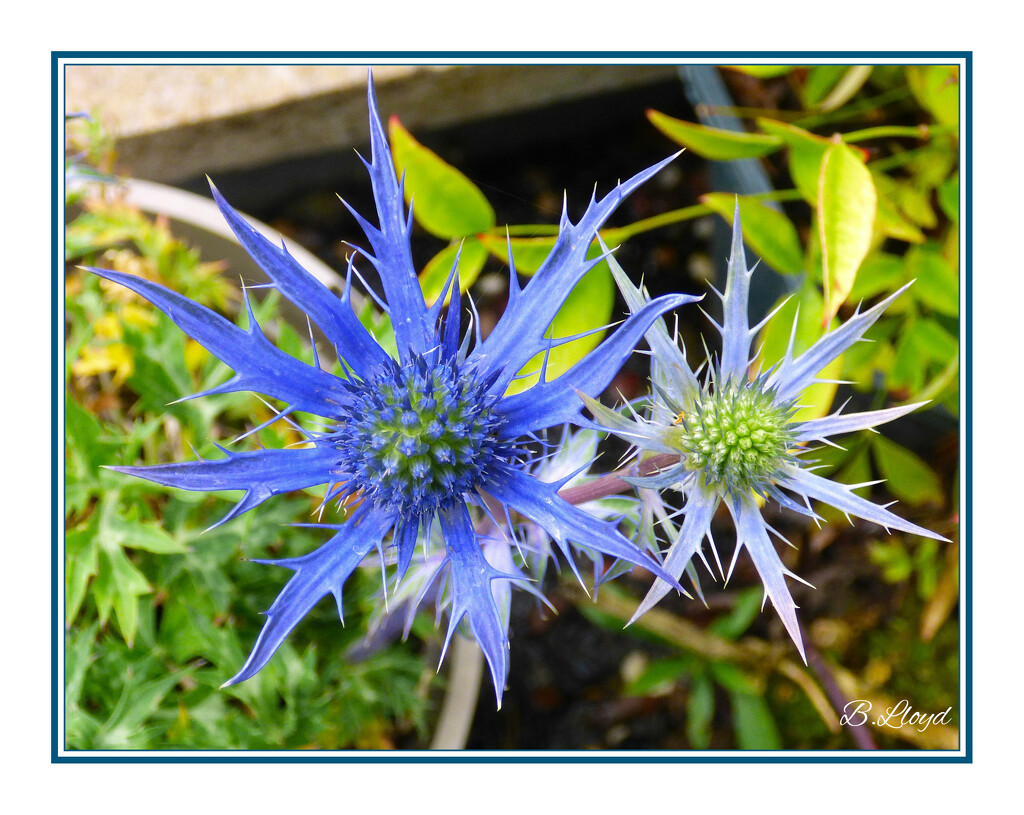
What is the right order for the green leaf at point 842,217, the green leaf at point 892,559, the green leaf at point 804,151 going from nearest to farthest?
the green leaf at point 842,217 < the green leaf at point 804,151 < the green leaf at point 892,559

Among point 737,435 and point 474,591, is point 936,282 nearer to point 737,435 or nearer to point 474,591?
point 737,435

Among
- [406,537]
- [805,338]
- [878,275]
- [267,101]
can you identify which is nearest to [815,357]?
[805,338]

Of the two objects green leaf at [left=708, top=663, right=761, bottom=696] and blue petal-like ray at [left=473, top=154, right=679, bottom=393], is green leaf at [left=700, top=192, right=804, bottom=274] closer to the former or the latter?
blue petal-like ray at [left=473, top=154, right=679, bottom=393]

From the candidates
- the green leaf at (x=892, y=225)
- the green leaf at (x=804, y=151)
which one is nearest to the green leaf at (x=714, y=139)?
the green leaf at (x=804, y=151)

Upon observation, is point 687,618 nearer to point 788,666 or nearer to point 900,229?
point 788,666

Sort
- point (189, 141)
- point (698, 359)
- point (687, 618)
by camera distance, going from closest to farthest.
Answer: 1. point (189, 141)
2. point (687, 618)
3. point (698, 359)

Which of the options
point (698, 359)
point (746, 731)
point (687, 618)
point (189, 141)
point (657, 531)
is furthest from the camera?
point (698, 359)

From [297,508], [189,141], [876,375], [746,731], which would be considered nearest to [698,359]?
[876,375]
